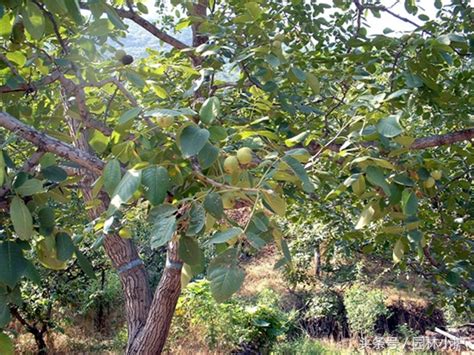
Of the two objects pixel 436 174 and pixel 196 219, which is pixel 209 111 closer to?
pixel 196 219

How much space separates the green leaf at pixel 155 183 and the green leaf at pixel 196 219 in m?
0.05

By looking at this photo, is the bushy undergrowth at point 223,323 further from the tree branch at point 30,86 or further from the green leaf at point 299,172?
the green leaf at point 299,172

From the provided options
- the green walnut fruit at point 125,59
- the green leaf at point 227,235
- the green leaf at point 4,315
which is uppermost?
the green walnut fruit at point 125,59

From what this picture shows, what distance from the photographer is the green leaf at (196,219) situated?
704mm

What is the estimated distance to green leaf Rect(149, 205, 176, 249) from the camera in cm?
65

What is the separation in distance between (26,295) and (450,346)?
4.85 metres

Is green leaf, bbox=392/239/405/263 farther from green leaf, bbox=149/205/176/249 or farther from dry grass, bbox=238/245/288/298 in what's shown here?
dry grass, bbox=238/245/288/298

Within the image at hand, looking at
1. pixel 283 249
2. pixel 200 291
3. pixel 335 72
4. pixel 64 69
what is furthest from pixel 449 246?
pixel 200 291

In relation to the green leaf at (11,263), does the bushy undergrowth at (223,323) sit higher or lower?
lower

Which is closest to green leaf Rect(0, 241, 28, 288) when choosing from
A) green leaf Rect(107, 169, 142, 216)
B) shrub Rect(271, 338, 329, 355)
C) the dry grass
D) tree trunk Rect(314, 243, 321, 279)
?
green leaf Rect(107, 169, 142, 216)

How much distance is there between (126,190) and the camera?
2.24ft

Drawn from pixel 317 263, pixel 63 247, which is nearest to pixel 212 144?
pixel 63 247

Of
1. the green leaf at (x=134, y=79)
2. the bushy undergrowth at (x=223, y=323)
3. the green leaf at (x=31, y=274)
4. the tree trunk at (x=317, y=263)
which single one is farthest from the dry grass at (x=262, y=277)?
the green leaf at (x=31, y=274)

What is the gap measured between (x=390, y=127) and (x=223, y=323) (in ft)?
15.6
